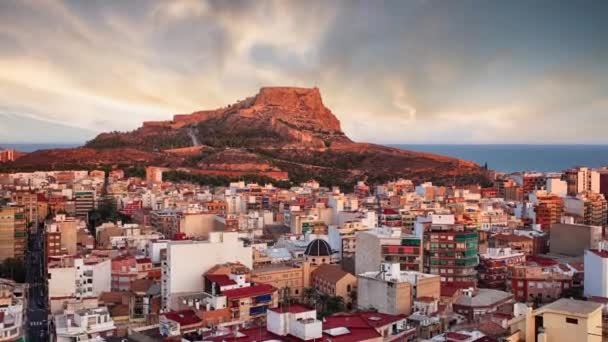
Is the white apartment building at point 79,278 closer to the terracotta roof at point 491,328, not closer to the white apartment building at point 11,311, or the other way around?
the white apartment building at point 11,311

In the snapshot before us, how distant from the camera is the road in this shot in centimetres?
1633

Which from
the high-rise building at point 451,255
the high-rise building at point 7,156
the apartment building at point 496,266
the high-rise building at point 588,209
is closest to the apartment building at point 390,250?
the high-rise building at point 451,255

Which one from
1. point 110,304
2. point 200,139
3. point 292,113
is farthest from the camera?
point 292,113

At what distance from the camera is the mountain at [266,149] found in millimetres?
53750

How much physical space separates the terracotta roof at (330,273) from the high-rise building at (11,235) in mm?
10521

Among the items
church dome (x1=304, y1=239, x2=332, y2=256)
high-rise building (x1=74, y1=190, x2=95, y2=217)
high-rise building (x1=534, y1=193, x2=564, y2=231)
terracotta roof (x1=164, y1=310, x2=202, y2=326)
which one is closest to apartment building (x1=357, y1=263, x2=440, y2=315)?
terracotta roof (x1=164, y1=310, x2=202, y2=326)

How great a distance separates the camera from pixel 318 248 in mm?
21250

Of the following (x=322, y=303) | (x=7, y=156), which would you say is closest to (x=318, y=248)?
(x=322, y=303)

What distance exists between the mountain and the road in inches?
1006

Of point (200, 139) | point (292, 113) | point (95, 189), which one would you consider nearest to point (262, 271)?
point (95, 189)

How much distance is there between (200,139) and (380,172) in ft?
67.1

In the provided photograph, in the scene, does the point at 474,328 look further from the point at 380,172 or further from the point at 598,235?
the point at 380,172

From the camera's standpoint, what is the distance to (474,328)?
13.1m

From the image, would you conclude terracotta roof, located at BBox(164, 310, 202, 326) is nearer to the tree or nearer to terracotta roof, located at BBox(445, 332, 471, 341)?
the tree
